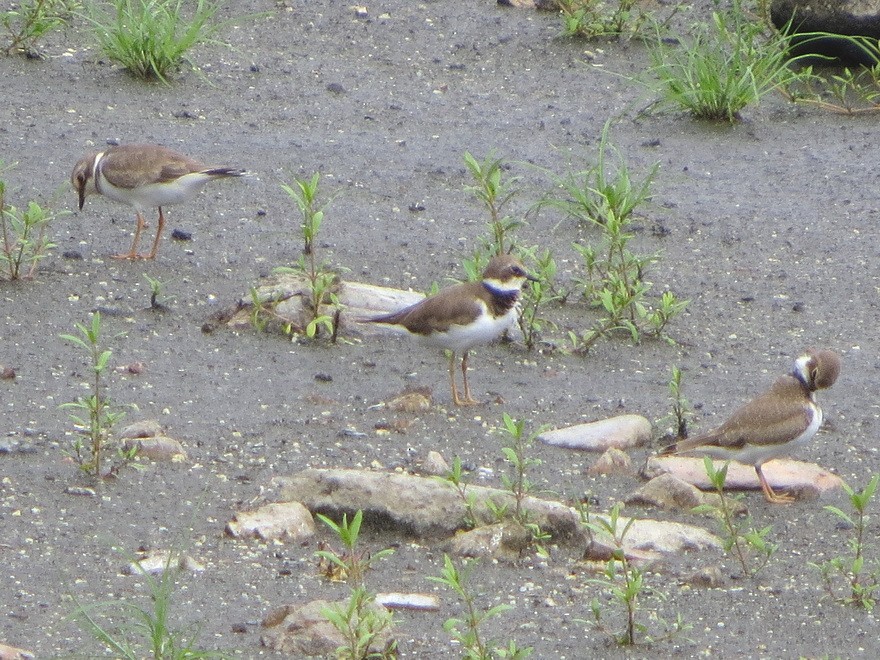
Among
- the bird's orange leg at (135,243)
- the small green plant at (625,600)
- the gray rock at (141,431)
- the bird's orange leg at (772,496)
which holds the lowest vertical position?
the bird's orange leg at (135,243)

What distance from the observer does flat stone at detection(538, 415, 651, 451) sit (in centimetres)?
643

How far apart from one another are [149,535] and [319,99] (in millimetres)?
6607

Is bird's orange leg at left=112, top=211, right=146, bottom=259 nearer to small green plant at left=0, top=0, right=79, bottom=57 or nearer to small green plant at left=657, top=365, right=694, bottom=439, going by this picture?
small green plant at left=0, top=0, right=79, bottom=57

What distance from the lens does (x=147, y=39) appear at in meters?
11.0

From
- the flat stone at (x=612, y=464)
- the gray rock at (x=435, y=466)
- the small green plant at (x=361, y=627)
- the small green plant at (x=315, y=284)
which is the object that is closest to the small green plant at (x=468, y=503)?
the gray rock at (x=435, y=466)

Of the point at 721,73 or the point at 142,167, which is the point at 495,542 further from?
the point at 721,73

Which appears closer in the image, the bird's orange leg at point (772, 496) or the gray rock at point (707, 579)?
the gray rock at point (707, 579)

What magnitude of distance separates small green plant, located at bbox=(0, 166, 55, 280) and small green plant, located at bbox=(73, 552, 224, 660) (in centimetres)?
304

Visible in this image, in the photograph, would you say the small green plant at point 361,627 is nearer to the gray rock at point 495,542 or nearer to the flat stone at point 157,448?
the gray rock at point 495,542

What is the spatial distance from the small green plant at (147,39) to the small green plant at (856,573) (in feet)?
24.5

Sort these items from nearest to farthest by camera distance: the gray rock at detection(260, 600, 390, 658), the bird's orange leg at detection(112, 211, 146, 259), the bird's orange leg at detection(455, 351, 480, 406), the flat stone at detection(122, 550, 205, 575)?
the gray rock at detection(260, 600, 390, 658), the flat stone at detection(122, 550, 205, 575), the bird's orange leg at detection(455, 351, 480, 406), the bird's orange leg at detection(112, 211, 146, 259)

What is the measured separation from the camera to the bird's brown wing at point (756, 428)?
19.5 feet

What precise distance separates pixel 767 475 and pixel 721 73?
210 inches

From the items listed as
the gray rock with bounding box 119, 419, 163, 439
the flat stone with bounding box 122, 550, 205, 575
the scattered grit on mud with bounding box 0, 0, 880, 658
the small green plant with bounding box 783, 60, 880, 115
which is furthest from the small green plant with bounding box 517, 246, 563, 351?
the small green plant with bounding box 783, 60, 880, 115
